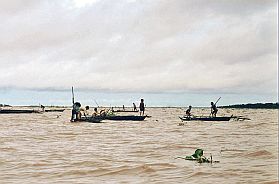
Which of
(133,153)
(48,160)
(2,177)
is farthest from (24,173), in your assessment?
(133,153)

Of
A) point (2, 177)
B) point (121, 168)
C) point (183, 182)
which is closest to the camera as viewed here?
point (183, 182)

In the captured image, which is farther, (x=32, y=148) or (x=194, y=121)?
(x=194, y=121)

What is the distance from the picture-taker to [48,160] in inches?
468

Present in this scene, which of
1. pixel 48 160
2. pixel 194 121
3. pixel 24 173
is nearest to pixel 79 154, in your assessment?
pixel 48 160

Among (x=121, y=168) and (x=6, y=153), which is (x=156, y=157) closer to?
(x=121, y=168)

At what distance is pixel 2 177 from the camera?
30.8ft

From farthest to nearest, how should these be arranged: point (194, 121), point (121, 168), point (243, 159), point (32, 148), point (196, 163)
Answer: point (194, 121) < point (32, 148) < point (243, 159) < point (196, 163) < point (121, 168)

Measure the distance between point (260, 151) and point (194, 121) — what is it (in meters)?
21.9

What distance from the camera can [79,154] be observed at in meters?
13.3

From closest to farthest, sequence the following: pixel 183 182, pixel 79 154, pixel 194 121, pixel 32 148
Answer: pixel 183 182 < pixel 79 154 < pixel 32 148 < pixel 194 121

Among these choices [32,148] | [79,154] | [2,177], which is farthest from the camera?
[32,148]

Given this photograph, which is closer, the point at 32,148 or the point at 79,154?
the point at 79,154

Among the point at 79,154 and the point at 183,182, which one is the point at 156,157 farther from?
the point at 183,182

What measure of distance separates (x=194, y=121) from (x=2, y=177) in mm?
27063
